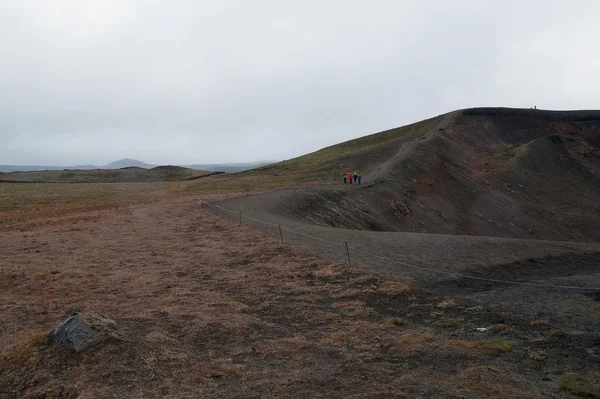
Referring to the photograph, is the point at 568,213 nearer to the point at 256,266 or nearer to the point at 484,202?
the point at 484,202

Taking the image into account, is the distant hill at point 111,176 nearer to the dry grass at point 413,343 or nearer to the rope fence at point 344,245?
the rope fence at point 344,245

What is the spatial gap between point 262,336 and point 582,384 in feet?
21.8

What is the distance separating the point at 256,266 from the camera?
17391 millimetres

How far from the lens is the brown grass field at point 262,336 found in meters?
7.70

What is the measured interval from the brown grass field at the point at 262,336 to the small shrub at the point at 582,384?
0.12 feet

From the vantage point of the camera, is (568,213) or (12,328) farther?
(568,213)

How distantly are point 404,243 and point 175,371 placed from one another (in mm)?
15645

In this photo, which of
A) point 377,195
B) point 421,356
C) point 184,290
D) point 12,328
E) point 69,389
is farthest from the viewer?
point 377,195

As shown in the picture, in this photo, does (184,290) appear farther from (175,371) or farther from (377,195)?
(377,195)

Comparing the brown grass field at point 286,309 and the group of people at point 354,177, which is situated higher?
the group of people at point 354,177

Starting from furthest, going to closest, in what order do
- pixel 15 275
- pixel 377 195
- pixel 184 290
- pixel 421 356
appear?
pixel 377 195 < pixel 15 275 < pixel 184 290 < pixel 421 356

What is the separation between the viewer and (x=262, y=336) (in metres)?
10.4

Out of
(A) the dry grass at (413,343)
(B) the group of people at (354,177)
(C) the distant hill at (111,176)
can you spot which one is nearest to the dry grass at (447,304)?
(A) the dry grass at (413,343)

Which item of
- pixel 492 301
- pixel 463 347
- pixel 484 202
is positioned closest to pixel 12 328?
pixel 463 347
